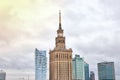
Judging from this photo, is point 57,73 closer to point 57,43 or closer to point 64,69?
point 64,69

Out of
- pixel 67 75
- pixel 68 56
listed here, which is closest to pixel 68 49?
pixel 68 56

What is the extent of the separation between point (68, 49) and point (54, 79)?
23.3 meters

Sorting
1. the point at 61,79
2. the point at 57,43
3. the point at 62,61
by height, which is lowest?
the point at 61,79

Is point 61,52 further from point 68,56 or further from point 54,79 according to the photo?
point 54,79

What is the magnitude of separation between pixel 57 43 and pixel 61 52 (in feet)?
24.2

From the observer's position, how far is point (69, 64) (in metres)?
199

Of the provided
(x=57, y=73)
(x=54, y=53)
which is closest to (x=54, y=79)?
(x=57, y=73)

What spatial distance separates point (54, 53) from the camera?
19912 cm

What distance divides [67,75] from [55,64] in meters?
11.4

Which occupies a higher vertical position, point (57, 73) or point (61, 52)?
point (61, 52)

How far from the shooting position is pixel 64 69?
19800 cm

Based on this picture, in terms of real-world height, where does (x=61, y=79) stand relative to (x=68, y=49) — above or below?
below

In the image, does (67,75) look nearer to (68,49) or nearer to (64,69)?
(64,69)

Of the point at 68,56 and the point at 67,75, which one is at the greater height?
the point at 68,56
